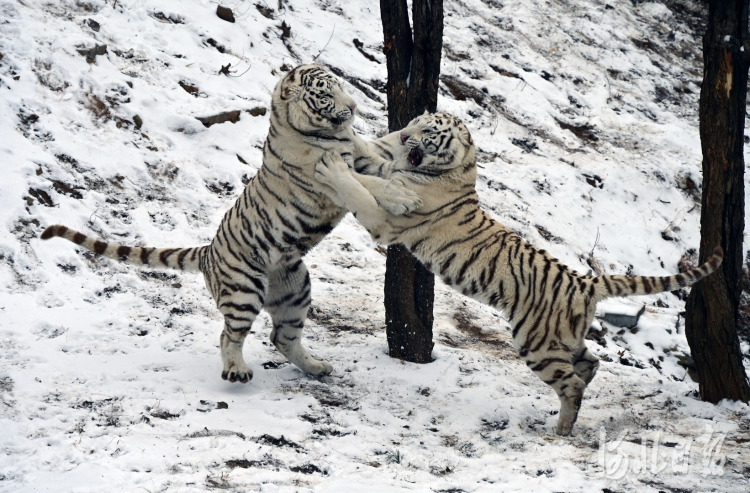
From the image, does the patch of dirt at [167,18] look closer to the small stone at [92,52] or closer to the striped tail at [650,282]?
the small stone at [92,52]

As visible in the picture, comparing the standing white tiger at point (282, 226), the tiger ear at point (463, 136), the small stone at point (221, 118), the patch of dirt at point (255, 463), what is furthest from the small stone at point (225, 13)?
the patch of dirt at point (255, 463)

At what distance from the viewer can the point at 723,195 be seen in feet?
16.3

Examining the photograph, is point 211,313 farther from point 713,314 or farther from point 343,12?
point 343,12

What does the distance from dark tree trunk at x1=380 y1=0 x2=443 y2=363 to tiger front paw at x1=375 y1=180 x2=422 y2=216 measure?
93 centimetres

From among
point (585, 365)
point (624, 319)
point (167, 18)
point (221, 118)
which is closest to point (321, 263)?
point (221, 118)

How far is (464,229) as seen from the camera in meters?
4.55

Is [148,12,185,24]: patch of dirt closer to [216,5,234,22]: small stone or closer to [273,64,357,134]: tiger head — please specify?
[216,5,234,22]: small stone

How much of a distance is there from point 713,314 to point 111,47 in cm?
714

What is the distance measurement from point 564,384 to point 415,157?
6.03 ft

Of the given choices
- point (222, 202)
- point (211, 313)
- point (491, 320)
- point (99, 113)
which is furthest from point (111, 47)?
point (491, 320)

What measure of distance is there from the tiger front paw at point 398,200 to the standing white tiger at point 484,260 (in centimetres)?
7

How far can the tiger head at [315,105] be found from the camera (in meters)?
4.43

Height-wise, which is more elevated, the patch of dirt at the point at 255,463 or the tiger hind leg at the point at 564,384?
the tiger hind leg at the point at 564,384

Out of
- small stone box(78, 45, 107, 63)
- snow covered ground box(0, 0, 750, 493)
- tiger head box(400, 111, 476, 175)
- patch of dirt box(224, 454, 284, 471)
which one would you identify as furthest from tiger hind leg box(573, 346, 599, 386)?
small stone box(78, 45, 107, 63)
